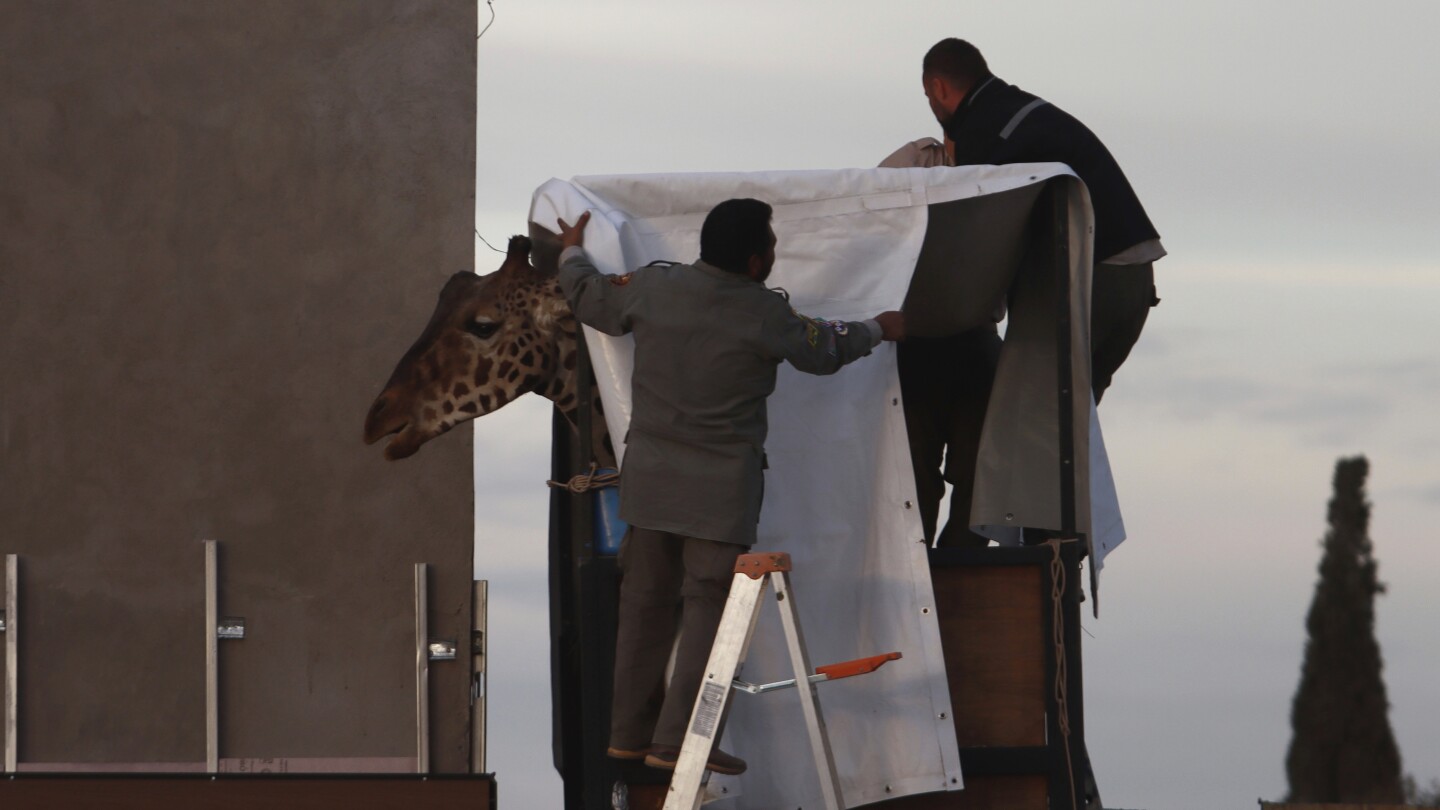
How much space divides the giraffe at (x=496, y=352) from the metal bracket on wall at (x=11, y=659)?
4.70 meters

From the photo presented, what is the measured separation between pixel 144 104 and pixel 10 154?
78 cm

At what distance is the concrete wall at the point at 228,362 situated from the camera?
9.77m

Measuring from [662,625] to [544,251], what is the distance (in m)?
1.44

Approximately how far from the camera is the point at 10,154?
32.6 ft

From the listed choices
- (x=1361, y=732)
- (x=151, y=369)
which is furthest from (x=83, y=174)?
(x=1361, y=732)

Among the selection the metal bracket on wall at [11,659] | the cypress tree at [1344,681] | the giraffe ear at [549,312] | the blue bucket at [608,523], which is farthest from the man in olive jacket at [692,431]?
A: the cypress tree at [1344,681]

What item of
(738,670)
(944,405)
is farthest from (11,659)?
(738,670)

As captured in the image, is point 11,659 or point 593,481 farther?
point 11,659

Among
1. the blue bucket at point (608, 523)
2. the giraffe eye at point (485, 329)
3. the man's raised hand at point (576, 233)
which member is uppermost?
the man's raised hand at point (576, 233)

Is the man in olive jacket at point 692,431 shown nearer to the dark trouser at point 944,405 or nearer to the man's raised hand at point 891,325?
the man's raised hand at point 891,325

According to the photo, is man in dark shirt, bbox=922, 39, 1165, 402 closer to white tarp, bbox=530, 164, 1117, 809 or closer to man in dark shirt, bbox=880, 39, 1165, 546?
man in dark shirt, bbox=880, 39, 1165, 546

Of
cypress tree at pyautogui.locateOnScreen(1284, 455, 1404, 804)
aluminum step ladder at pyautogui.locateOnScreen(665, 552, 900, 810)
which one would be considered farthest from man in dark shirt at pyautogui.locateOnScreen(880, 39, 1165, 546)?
cypress tree at pyautogui.locateOnScreen(1284, 455, 1404, 804)

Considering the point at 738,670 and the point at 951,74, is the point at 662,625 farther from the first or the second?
the point at 951,74

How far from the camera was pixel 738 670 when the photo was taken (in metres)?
Result: 4.66
